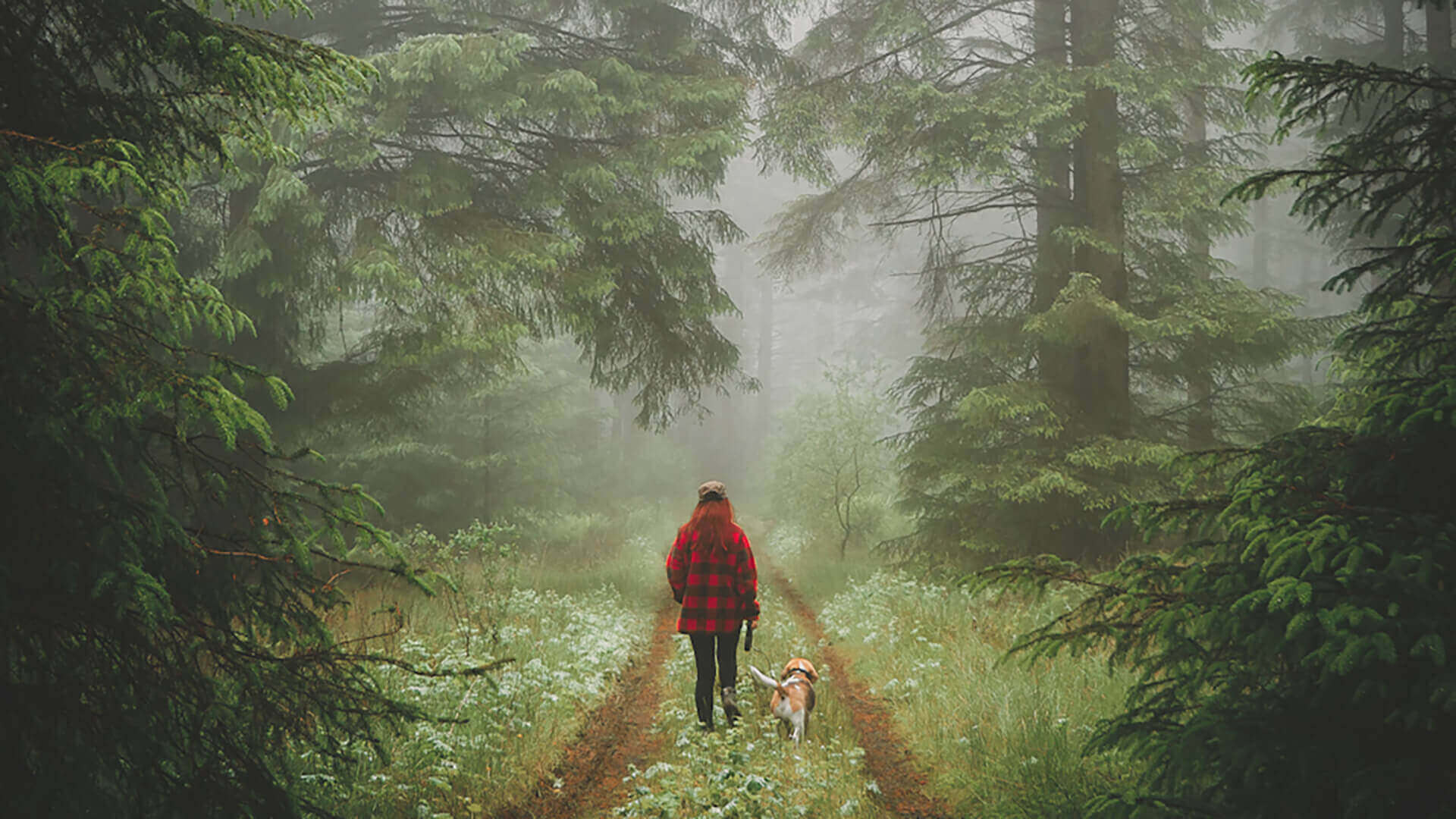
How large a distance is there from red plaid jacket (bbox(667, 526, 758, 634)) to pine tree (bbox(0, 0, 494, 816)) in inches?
132

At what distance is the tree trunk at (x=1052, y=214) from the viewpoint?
958cm

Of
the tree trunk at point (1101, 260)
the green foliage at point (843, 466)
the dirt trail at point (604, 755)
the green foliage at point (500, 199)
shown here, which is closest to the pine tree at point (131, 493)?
the dirt trail at point (604, 755)

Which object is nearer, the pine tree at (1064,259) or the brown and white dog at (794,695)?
the brown and white dog at (794,695)

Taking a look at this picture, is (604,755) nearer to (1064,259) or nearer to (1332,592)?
(1332,592)

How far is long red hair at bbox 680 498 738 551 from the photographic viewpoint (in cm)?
598

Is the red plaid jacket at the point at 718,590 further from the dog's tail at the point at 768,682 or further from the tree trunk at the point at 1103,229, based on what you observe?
the tree trunk at the point at 1103,229

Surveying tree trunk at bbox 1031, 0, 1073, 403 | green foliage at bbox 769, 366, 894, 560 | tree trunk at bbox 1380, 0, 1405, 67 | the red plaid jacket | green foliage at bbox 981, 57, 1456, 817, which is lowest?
green foliage at bbox 769, 366, 894, 560

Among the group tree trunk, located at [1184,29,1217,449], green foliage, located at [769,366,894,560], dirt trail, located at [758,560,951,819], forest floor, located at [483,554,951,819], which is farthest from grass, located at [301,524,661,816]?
tree trunk, located at [1184,29,1217,449]

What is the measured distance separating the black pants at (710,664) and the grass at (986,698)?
1499 millimetres

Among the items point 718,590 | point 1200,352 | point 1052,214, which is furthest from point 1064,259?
point 718,590

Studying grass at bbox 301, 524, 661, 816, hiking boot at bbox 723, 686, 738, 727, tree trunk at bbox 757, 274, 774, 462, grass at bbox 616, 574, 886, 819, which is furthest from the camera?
tree trunk at bbox 757, 274, 774, 462

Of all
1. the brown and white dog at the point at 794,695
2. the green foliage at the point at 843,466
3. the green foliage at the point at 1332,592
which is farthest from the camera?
the green foliage at the point at 843,466

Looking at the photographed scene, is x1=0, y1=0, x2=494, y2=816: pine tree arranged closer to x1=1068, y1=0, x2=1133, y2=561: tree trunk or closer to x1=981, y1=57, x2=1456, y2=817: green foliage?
x1=981, y1=57, x2=1456, y2=817: green foliage

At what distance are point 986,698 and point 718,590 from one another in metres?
2.24
